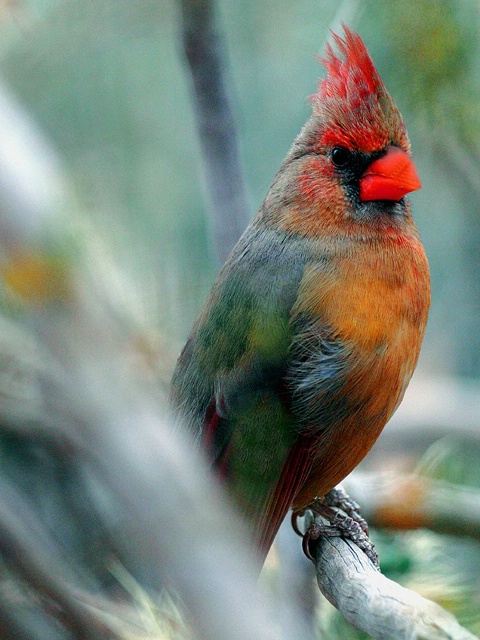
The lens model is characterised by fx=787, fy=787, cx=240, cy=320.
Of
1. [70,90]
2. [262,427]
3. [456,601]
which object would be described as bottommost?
[456,601]

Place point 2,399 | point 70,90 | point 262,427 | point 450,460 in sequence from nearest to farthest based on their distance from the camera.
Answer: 1. point 2,399
2. point 262,427
3. point 450,460
4. point 70,90

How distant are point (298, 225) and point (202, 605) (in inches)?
59.7

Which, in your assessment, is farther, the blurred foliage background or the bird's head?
the bird's head

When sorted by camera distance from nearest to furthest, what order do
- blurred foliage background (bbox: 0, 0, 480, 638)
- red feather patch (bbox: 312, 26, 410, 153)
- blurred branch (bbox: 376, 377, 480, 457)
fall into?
blurred foliage background (bbox: 0, 0, 480, 638) < red feather patch (bbox: 312, 26, 410, 153) < blurred branch (bbox: 376, 377, 480, 457)

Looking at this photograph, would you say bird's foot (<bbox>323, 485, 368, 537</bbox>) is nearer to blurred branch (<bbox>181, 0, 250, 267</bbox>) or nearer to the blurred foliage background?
the blurred foliage background

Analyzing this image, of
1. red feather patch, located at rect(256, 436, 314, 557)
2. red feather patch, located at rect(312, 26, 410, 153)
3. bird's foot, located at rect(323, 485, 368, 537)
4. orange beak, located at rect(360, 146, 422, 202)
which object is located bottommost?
red feather patch, located at rect(256, 436, 314, 557)

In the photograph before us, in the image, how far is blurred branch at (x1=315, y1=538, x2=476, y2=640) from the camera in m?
1.03

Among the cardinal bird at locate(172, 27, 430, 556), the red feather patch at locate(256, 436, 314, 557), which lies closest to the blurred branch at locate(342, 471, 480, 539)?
the cardinal bird at locate(172, 27, 430, 556)

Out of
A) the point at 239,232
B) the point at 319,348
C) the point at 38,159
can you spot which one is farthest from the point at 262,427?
the point at 38,159

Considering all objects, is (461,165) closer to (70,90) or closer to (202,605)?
(202,605)

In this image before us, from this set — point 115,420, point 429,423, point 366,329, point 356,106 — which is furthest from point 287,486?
point 429,423

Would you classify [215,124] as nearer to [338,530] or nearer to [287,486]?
[287,486]

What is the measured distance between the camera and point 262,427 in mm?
1656

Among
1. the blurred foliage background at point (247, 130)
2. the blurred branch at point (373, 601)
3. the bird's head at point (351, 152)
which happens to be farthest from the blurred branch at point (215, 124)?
the blurred branch at point (373, 601)
